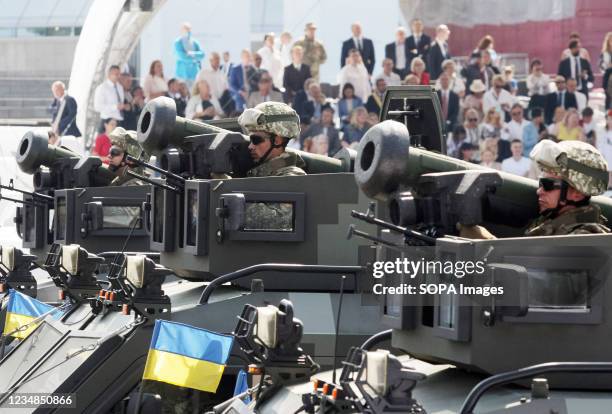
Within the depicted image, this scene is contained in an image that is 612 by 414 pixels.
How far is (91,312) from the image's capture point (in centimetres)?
1120

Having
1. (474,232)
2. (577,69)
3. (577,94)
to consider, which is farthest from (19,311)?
(577,69)

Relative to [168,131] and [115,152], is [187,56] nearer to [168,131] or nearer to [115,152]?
[115,152]

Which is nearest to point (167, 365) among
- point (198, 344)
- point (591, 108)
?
point (198, 344)

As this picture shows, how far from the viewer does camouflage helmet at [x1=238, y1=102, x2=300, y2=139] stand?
1147cm

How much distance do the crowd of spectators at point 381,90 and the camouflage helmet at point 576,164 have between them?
40.1 ft

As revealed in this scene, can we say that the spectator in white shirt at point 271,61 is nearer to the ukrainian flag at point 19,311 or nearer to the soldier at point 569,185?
the ukrainian flag at point 19,311

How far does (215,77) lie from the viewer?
2220 cm

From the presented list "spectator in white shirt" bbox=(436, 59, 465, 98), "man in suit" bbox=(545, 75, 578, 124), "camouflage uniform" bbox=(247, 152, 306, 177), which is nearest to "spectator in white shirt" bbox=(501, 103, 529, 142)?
"man in suit" bbox=(545, 75, 578, 124)

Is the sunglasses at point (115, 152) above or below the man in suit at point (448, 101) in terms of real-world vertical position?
below

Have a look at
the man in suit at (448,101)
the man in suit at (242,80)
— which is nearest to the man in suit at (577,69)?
the man in suit at (448,101)

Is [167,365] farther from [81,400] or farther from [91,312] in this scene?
[91,312]

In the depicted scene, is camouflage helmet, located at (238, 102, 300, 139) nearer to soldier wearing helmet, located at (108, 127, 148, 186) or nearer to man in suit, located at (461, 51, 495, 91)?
soldier wearing helmet, located at (108, 127, 148, 186)

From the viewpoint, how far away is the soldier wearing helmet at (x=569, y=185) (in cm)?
763

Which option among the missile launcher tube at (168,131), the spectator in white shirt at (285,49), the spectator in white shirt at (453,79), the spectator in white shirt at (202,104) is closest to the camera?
the missile launcher tube at (168,131)
